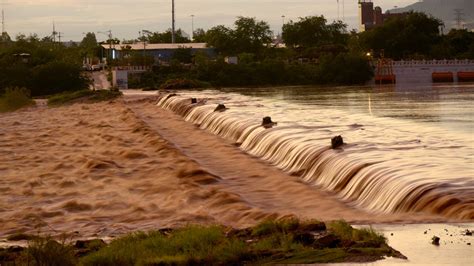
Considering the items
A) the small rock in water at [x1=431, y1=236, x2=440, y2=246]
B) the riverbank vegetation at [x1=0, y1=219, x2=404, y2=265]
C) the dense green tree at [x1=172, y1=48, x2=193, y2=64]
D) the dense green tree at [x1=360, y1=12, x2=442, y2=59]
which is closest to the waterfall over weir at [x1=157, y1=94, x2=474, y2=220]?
the small rock in water at [x1=431, y1=236, x2=440, y2=246]

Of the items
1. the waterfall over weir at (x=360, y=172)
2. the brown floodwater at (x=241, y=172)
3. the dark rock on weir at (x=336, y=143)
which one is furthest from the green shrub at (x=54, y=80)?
the dark rock on weir at (x=336, y=143)

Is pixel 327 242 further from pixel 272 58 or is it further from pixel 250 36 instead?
pixel 250 36

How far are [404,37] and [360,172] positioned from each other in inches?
2958

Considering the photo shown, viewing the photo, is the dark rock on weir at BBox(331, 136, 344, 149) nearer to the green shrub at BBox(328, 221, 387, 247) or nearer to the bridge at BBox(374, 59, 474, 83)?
the green shrub at BBox(328, 221, 387, 247)

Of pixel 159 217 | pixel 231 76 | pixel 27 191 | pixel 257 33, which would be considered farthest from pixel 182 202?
pixel 257 33

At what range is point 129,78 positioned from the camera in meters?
77.7

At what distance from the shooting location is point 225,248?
1066 centimetres

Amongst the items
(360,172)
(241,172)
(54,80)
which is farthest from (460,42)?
(360,172)

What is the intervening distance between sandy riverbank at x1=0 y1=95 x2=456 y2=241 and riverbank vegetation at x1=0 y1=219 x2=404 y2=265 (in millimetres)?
1826

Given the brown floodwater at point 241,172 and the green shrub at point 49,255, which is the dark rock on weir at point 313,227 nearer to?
the brown floodwater at point 241,172

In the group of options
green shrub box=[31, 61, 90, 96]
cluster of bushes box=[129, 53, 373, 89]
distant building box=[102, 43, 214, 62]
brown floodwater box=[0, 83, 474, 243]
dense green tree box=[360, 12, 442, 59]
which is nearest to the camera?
brown floodwater box=[0, 83, 474, 243]

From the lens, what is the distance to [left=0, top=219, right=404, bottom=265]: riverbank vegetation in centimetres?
1012

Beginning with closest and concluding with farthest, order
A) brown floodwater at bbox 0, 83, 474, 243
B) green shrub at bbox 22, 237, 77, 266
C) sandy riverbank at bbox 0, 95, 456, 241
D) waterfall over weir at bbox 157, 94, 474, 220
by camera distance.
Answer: green shrub at bbox 22, 237, 77, 266
waterfall over weir at bbox 157, 94, 474, 220
brown floodwater at bbox 0, 83, 474, 243
sandy riverbank at bbox 0, 95, 456, 241

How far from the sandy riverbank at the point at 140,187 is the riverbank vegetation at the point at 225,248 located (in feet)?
5.99
